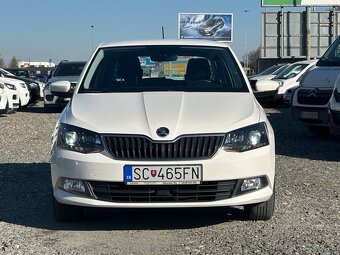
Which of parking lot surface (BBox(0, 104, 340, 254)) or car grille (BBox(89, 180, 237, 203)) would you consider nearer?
parking lot surface (BBox(0, 104, 340, 254))

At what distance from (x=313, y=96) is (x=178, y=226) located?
6399mm

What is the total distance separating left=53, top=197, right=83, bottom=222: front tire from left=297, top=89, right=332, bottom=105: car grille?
21.7 feet

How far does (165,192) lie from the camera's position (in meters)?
4.80

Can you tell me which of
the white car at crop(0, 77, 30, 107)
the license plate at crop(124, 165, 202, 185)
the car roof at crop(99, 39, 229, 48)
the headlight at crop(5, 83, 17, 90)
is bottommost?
the white car at crop(0, 77, 30, 107)

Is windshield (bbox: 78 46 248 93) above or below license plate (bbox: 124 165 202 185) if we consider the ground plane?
above

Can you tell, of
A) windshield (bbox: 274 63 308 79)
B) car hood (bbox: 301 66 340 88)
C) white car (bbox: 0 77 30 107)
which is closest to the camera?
car hood (bbox: 301 66 340 88)

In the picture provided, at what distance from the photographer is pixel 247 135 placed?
4.90 m

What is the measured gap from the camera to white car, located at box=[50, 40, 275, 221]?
472 centimetres

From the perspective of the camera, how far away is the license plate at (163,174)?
469 centimetres

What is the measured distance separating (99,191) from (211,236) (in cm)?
101

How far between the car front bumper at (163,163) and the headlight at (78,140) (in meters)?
0.05

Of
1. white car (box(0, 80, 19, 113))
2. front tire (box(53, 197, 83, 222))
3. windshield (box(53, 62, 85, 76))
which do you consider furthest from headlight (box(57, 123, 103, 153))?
windshield (box(53, 62, 85, 76))

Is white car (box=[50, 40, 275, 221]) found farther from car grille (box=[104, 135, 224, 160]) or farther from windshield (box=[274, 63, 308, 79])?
windshield (box=[274, 63, 308, 79])

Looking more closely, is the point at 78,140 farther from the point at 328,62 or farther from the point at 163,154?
the point at 328,62
